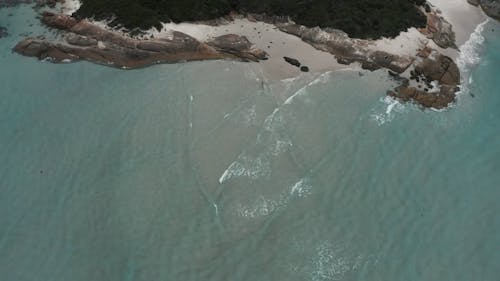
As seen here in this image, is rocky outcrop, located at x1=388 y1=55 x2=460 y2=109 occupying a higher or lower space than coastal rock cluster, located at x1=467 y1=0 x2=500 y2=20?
lower

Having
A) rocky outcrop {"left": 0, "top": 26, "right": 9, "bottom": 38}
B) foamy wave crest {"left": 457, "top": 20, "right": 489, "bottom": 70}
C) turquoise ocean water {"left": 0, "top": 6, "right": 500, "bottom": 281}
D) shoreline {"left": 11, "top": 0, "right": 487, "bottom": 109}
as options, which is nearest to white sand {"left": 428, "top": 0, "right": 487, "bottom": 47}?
foamy wave crest {"left": 457, "top": 20, "right": 489, "bottom": 70}

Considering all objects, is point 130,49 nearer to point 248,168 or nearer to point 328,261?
point 248,168

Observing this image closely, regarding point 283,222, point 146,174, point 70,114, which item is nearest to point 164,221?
point 146,174

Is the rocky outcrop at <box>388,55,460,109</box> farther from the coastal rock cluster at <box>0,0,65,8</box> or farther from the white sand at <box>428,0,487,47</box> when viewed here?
the coastal rock cluster at <box>0,0,65,8</box>

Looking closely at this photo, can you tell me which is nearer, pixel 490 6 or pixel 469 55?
pixel 469 55

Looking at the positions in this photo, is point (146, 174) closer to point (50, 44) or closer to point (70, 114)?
point (70, 114)

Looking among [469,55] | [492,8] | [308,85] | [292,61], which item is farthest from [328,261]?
[492,8]
